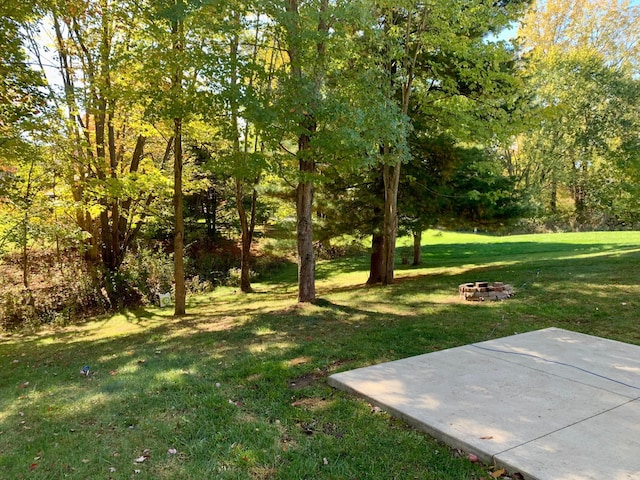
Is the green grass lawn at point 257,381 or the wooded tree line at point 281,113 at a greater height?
the wooded tree line at point 281,113

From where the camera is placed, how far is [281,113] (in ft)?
19.2

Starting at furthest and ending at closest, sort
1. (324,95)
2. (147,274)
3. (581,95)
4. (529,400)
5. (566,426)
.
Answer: (581,95) < (147,274) < (324,95) < (529,400) < (566,426)

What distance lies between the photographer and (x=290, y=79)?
5996 mm

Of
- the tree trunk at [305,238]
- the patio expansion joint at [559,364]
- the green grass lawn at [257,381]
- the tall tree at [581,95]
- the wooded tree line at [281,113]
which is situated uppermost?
the tall tree at [581,95]

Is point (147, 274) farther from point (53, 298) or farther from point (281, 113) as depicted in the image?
point (281, 113)

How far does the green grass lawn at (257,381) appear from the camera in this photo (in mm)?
2369

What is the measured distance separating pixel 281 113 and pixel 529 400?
457 cm

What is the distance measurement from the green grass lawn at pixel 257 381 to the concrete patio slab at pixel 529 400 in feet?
0.63

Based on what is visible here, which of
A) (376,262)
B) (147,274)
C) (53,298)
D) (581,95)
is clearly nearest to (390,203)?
(376,262)

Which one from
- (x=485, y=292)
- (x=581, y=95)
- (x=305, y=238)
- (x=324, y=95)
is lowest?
(x=485, y=292)

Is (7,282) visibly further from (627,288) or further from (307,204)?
(627,288)

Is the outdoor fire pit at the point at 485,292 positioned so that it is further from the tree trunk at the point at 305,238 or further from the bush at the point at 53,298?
the bush at the point at 53,298

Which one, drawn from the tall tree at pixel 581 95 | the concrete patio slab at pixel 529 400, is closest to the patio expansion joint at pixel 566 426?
the concrete patio slab at pixel 529 400

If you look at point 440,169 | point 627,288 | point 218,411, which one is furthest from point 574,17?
point 218,411
